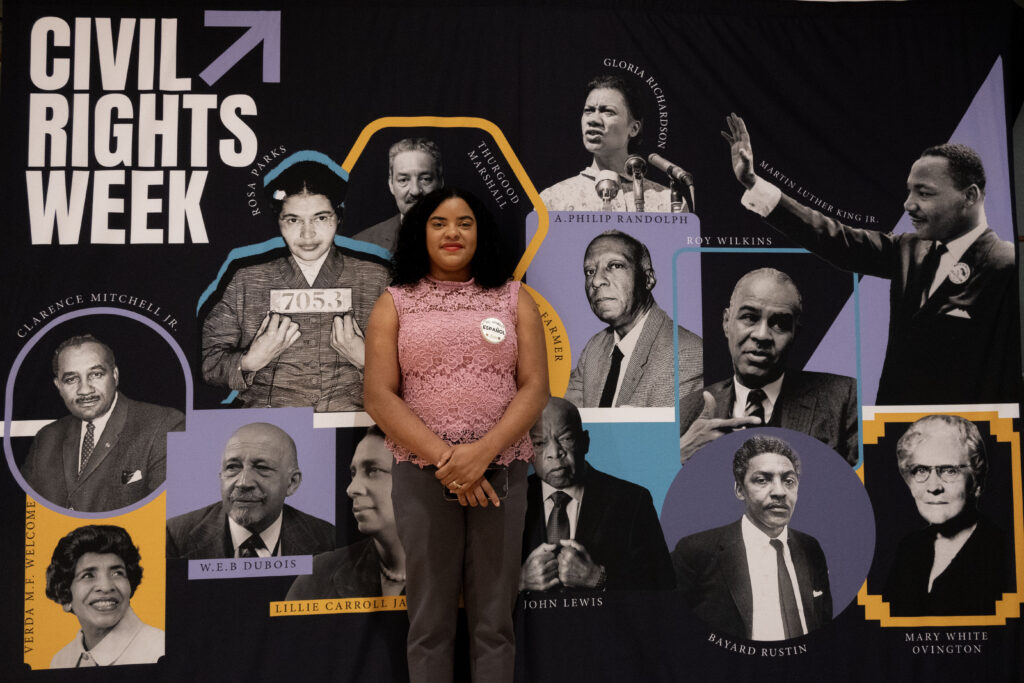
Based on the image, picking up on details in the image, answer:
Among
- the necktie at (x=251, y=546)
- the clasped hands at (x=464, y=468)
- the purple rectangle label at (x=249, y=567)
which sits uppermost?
the clasped hands at (x=464, y=468)

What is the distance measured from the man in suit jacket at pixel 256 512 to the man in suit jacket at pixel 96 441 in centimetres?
19

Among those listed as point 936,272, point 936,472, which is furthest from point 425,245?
point 936,472

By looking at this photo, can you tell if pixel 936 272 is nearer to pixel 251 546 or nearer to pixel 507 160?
pixel 507 160

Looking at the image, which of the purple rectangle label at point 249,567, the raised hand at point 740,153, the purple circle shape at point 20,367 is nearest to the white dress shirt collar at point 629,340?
the raised hand at point 740,153

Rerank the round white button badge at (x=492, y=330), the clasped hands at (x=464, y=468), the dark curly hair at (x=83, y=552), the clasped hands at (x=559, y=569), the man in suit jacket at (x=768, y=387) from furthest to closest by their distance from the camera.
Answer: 1. the man in suit jacket at (x=768, y=387)
2. the clasped hands at (x=559, y=569)
3. the dark curly hair at (x=83, y=552)
4. the round white button badge at (x=492, y=330)
5. the clasped hands at (x=464, y=468)

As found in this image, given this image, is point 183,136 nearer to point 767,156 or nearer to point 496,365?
point 496,365

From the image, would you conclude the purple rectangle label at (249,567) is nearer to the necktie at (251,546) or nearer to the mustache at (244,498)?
the necktie at (251,546)

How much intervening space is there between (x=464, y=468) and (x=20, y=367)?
1527mm

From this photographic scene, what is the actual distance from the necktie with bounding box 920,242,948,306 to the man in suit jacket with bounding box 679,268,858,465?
1.36ft

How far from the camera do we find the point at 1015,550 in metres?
2.81

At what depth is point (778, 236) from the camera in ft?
9.39

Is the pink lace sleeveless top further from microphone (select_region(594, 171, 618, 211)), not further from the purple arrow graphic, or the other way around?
the purple arrow graphic

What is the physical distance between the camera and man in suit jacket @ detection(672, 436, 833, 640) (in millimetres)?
2736

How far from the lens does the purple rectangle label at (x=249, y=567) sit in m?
2.63
